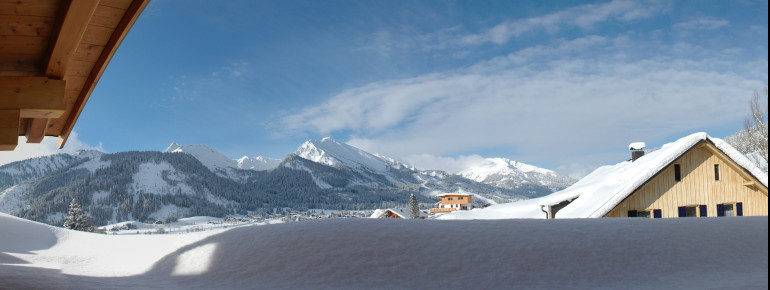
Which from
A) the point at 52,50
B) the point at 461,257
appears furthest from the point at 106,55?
the point at 461,257

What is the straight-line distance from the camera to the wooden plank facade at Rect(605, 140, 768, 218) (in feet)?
45.9

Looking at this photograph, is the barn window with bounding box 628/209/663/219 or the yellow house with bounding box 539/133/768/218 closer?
the yellow house with bounding box 539/133/768/218

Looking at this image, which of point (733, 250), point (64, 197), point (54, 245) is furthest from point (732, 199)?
point (64, 197)

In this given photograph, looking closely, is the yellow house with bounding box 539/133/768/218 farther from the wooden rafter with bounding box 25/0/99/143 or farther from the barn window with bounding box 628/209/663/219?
the wooden rafter with bounding box 25/0/99/143

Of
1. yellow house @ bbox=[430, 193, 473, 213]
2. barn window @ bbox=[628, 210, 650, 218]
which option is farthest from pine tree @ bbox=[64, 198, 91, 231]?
barn window @ bbox=[628, 210, 650, 218]

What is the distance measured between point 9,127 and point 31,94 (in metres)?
0.51

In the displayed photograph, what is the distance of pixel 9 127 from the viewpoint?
498 centimetres

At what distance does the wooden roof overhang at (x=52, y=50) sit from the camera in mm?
3607

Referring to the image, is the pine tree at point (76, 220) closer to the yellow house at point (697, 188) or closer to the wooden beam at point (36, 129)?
the wooden beam at point (36, 129)

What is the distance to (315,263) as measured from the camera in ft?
22.2

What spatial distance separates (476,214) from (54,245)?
1344 cm

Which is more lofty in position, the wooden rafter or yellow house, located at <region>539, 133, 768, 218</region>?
the wooden rafter

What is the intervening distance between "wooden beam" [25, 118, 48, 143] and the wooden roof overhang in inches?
45.1

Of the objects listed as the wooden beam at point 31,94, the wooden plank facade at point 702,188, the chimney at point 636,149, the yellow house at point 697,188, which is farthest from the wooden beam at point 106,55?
the chimney at point 636,149
